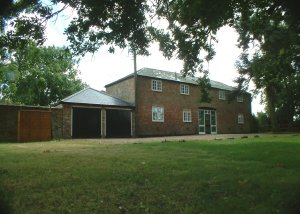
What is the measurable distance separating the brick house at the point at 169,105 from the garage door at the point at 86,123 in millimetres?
4377

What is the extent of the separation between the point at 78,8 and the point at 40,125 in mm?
17416

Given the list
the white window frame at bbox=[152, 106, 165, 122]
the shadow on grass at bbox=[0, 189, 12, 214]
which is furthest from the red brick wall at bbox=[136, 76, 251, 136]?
the shadow on grass at bbox=[0, 189, 12, 214]

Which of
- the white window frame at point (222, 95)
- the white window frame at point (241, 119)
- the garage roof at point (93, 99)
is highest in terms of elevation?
the white window frame at point (222, 95)

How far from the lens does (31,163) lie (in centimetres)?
827

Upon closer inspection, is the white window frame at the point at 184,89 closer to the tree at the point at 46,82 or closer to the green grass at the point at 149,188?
the tree at the point at 46,82

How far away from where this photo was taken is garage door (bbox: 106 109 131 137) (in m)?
31.2

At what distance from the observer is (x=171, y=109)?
Answer: 36.0 metres

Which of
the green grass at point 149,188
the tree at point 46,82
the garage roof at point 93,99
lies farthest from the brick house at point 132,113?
the tree at point 46,82

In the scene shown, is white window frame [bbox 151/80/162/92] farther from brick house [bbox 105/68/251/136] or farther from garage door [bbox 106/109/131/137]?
garage door [bbox 106/109/131/137]

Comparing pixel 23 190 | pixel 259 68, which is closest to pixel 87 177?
pixel 23 190

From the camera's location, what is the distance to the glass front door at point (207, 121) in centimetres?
3956

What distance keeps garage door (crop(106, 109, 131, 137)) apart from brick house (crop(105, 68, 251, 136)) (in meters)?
0.90

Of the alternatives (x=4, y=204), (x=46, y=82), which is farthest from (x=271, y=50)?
(x=46, y=82)

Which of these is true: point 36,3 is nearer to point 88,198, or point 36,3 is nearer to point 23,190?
point 23,190
